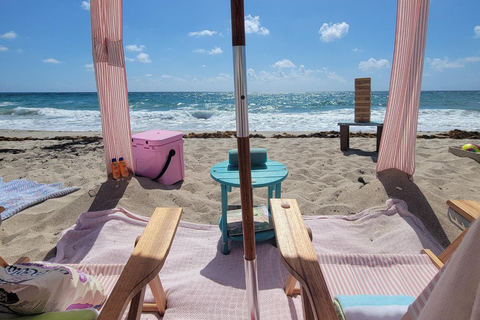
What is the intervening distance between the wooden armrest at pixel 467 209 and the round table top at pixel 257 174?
119cm

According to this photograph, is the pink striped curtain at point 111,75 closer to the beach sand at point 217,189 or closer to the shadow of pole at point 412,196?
the beach sand at point 217,189

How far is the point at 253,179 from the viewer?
244cm

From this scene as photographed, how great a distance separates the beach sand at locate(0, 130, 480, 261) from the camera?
119 inches

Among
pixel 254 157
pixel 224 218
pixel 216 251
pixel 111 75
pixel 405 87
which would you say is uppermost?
pixel 111 75

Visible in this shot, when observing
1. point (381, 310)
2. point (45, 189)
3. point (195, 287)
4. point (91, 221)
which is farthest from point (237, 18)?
point (45, 189)

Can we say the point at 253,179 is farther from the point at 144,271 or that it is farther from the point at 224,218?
the point at 144,271

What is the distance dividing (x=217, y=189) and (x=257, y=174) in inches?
62.4

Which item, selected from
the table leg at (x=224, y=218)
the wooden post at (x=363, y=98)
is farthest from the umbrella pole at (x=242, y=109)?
the wooden post at (x=363, y=98)

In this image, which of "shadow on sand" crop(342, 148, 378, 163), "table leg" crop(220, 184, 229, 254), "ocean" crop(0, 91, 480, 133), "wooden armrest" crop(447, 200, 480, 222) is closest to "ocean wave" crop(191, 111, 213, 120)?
"ocean" crop(0, 91, 480, 133)

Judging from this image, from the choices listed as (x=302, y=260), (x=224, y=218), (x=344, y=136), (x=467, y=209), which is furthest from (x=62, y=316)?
(x=344, y=136)

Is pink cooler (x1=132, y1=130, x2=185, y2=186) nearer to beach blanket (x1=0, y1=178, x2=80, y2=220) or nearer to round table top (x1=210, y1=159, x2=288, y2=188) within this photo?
beach blanket (x1=0, y1=178, x2=80, y2=220)

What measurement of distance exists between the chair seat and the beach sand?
2.72ft

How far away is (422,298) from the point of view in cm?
91

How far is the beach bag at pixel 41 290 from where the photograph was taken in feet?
3.34
